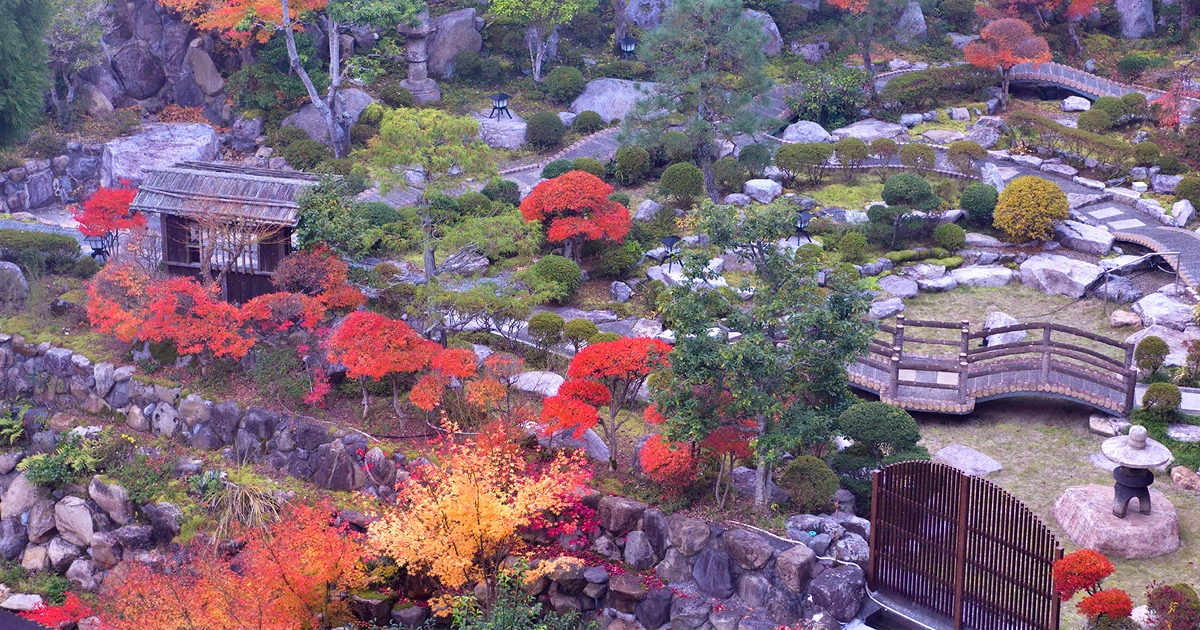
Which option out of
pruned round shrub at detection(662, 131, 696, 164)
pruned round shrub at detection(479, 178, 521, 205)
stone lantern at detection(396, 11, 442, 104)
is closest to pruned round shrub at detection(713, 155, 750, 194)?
→ pruned round shrub at detection(662, 131, 696, 164)

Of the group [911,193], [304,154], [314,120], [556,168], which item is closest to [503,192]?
[556,168]

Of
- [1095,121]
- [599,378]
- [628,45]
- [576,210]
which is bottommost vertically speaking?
[599,378]

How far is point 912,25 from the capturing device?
5134 centimetres

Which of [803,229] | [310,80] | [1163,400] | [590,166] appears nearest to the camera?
[1163,400]

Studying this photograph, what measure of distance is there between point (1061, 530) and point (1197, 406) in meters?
5.87

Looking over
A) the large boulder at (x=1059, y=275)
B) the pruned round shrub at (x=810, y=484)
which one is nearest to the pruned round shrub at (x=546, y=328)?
the pruned round shrub at (x=810, y=484)

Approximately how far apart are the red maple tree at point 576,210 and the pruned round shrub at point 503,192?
3742mm

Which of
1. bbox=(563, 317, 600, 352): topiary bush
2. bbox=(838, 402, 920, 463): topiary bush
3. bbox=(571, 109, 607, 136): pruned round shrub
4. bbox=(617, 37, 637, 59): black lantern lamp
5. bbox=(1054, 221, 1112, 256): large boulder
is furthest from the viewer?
bbox=(617, 37, 637, 59): black lantern lamp

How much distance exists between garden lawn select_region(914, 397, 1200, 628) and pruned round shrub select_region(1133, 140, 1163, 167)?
15406 millimetres

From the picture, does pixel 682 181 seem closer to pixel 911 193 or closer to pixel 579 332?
pixel 911 193

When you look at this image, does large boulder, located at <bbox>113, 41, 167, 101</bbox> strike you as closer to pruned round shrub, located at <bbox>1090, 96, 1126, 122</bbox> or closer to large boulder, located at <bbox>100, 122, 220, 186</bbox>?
large boulder, located at <bbox>100, 122, 220, 186</bbox>

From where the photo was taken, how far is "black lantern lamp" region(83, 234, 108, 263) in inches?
1267

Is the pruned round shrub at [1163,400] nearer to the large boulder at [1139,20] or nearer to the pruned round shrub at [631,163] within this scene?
the pruned round shrub at [631,163]

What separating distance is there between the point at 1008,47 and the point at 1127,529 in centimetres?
2773
